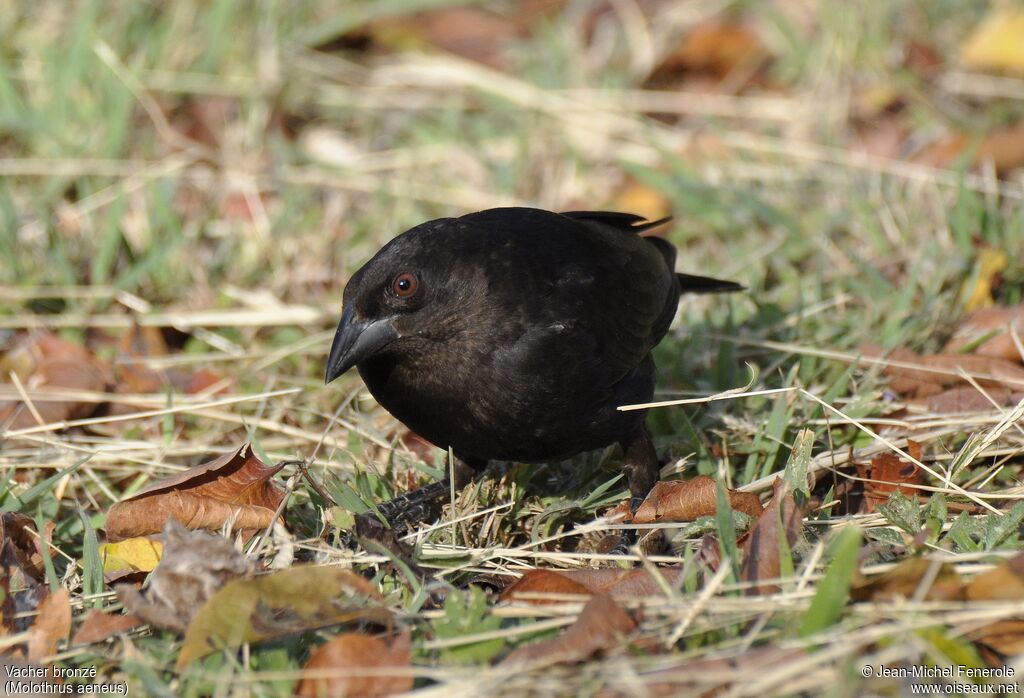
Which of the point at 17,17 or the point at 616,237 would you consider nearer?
the point at 616,237

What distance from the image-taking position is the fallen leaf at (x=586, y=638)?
2.44 metres

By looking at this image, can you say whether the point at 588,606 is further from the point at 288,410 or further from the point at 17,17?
the point at 17,17

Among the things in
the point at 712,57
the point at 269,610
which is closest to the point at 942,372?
the point at 269,610

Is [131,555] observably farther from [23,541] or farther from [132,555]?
[23,541]

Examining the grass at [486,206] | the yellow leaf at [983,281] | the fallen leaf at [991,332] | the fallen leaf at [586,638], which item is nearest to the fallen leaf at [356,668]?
the grass at [486,206]

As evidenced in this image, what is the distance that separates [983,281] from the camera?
14.7 feet

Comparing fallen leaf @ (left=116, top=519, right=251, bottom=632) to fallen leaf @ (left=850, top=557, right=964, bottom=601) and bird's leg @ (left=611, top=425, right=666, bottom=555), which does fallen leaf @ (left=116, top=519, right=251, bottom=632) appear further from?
fallen leaf @ (left=850, top=557, right=964, bottom=601)

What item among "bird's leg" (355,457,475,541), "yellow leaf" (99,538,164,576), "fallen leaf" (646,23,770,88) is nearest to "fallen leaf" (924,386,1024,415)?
"bird's leg" (355,457,475,541)

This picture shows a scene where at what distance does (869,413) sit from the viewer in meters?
3.84

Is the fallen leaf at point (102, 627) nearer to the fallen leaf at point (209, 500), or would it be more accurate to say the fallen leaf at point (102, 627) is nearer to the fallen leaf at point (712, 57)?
the fallen leaf at point (209, 500)

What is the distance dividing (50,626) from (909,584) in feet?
6.62

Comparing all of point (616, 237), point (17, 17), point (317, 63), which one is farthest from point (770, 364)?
point (17, 17)

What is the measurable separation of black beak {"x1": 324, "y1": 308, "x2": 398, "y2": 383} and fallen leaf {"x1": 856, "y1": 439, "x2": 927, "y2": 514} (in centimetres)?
151

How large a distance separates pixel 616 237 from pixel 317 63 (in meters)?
3.61
